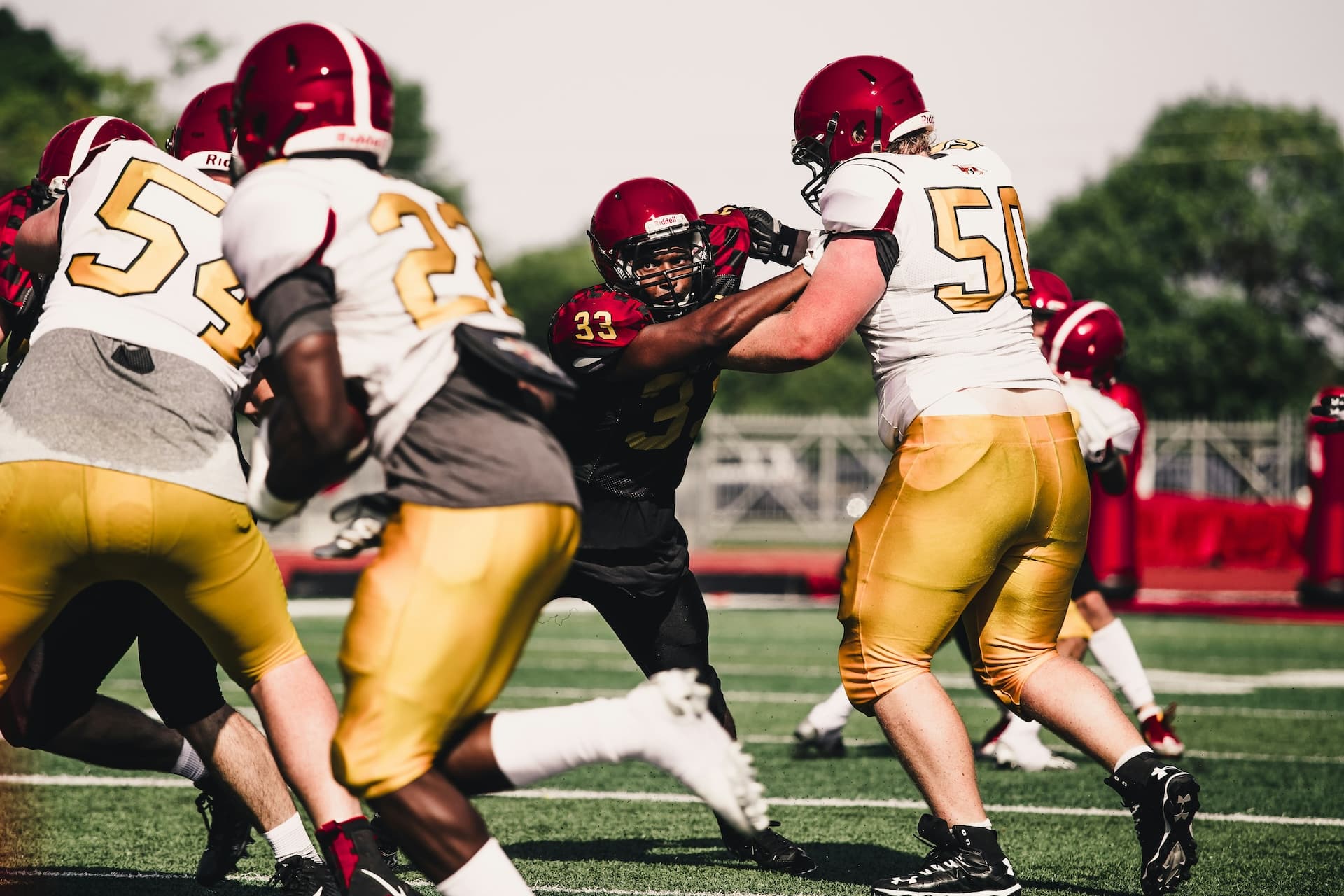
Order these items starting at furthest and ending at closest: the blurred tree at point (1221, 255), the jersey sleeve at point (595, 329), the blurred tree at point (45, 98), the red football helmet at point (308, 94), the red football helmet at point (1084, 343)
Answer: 1. the blurred tree at point (1221, 255)
2. the blurred tree at point (45, 98)
3. the red football helmet at point (1084, 343)
4. the jersey sleeve at point (595, 329)
5. the red football helmet at point (308, 94)

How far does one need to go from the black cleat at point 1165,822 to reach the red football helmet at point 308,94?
2.34 meters

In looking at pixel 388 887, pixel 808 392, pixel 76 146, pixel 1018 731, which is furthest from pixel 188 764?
pixel 808 392

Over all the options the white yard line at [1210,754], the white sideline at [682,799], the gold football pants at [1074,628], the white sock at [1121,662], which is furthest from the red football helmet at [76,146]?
the white sock at [1121,662]

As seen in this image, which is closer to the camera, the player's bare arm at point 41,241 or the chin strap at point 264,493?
the chin strap at point 264,493

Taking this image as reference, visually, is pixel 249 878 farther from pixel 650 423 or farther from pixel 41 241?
pixel 41 241

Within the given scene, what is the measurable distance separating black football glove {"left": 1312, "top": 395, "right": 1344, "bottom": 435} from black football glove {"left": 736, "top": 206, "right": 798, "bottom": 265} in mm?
1934

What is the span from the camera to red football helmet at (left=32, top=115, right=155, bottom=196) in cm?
418

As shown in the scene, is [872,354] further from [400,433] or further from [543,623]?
[543,623]

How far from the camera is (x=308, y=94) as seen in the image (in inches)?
116

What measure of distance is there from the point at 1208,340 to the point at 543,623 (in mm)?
43453

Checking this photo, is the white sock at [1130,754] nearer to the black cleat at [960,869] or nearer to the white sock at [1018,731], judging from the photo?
the black cleat at [960,869]

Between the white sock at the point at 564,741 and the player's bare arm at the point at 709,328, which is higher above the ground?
the player's bare arm at the point at 709,328

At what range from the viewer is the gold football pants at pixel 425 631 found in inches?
108

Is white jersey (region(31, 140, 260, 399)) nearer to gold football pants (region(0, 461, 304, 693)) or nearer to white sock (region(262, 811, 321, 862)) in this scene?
gold football pants (region(0, 461, 304, 693))
